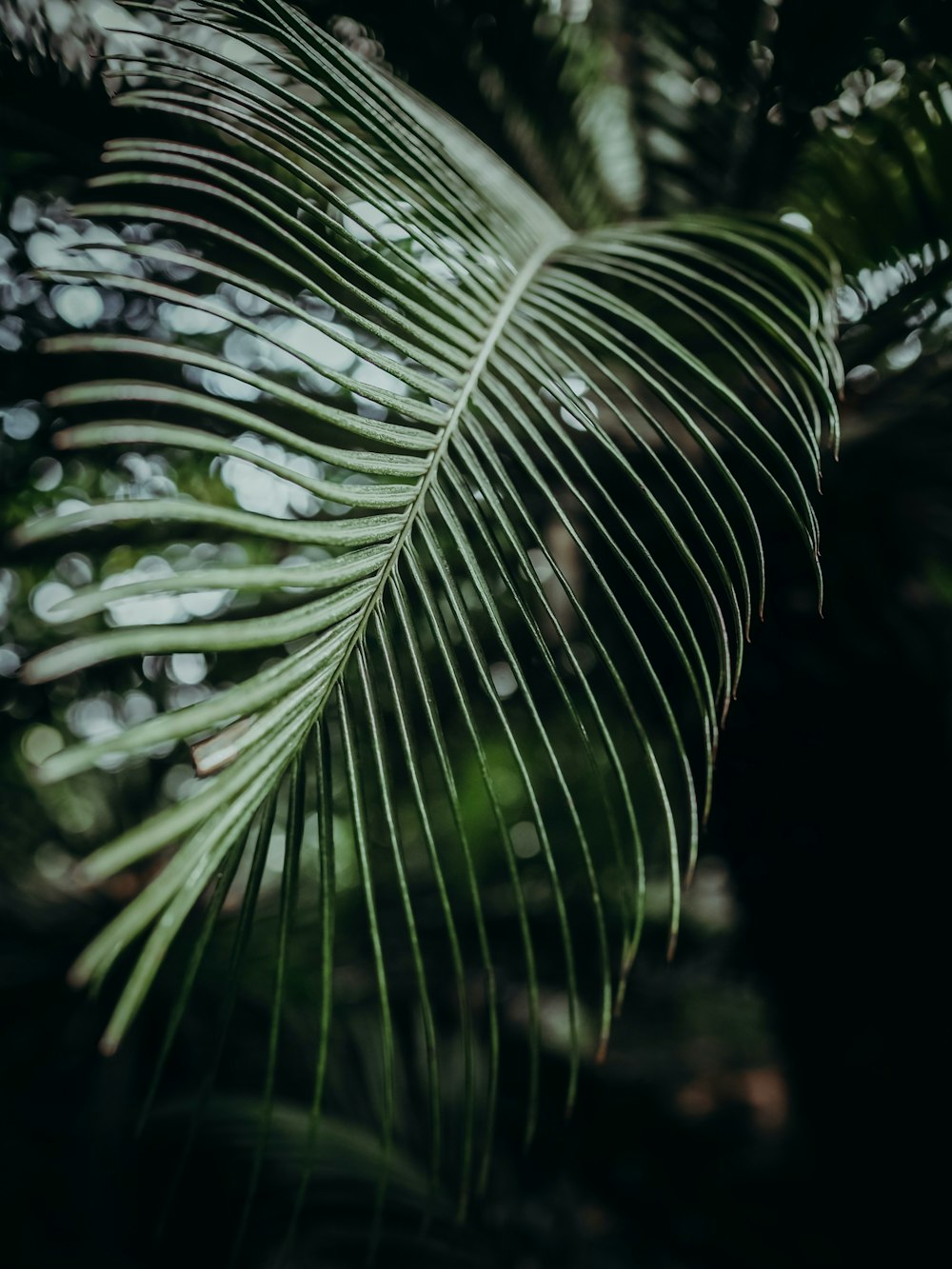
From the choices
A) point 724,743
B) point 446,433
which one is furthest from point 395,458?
point 724,743

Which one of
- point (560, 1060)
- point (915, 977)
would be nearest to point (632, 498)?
point (915, 977)

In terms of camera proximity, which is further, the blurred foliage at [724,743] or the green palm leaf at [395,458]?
the blurred foliage at [724,743]

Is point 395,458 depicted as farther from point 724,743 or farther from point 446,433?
point 724,743

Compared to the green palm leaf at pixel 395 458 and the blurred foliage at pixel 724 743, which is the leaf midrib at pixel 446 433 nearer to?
the green palm leaf at pixel 395 458

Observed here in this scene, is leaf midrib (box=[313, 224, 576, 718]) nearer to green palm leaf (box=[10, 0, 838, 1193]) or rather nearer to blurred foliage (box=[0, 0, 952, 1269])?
green palm leaf (box=[10, 0, 838, 1193])

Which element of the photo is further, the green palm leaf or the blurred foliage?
the blurred foliage

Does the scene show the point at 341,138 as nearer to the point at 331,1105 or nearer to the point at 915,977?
the point at 915,977

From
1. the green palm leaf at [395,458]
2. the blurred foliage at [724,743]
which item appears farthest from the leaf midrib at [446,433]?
the blurred foliage at [724,743]

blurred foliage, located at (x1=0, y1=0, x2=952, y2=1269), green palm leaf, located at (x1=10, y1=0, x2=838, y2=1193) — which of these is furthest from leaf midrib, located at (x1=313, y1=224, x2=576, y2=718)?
blurred foliage, located at (x1=0, y1=0, x2=952, y2=1269)

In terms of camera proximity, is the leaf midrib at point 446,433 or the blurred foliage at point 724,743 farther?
the blurred foliage at point 724,743

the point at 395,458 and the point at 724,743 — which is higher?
the point at 395,458

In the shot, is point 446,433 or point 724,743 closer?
point 446,433

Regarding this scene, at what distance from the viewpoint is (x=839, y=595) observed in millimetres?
900

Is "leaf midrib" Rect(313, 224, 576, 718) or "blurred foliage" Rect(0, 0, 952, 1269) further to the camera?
"blurred foliage" Rect(0, 0, 952, 1269)
